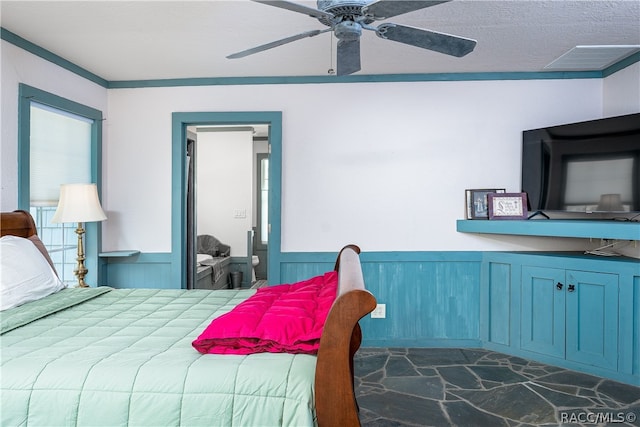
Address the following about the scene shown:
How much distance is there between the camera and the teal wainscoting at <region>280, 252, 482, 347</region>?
372cm

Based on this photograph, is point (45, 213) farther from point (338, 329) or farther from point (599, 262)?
point (599, 262)

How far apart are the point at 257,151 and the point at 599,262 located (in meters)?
5.37

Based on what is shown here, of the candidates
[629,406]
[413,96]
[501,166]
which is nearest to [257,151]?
[413,96]

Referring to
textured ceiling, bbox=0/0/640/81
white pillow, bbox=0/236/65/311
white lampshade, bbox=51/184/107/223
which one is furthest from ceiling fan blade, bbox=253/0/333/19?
white lampshade, bbox=51/184/107/223

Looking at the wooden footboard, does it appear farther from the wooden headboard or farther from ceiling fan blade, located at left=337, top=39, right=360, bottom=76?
the wooden headboard

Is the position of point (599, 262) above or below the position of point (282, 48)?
below

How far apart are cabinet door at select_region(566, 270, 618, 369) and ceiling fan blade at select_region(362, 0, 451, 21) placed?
255 cm

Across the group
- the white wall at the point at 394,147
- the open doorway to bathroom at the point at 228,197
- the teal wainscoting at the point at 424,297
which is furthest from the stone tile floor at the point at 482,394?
the open doorway to bathroom at the point at 228,197

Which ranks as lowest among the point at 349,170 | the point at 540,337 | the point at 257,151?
the point at 540,337

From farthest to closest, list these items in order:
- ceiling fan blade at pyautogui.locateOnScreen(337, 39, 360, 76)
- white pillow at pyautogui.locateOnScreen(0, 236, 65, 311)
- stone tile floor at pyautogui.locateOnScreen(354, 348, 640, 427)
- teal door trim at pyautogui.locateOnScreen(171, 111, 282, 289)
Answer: teal door trim at pyautogui.locateOnScreen(171, 111, 282, 289) < stone tile floor at pyautogui.locateOnScreen(354, 348, 640, 427) < white pillow at pyautogui.locateOnScreen(0, 236, 65, 311) < ceiling fan blade at pyautogui.locateOnScreen(337, 39, 360, 76)

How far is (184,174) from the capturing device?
12.9 ft

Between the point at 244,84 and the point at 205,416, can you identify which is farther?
the point at 244,84

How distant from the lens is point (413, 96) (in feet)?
12.4

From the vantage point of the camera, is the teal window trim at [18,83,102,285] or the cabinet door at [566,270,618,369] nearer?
the teal window trim at [18,83,102,285]
